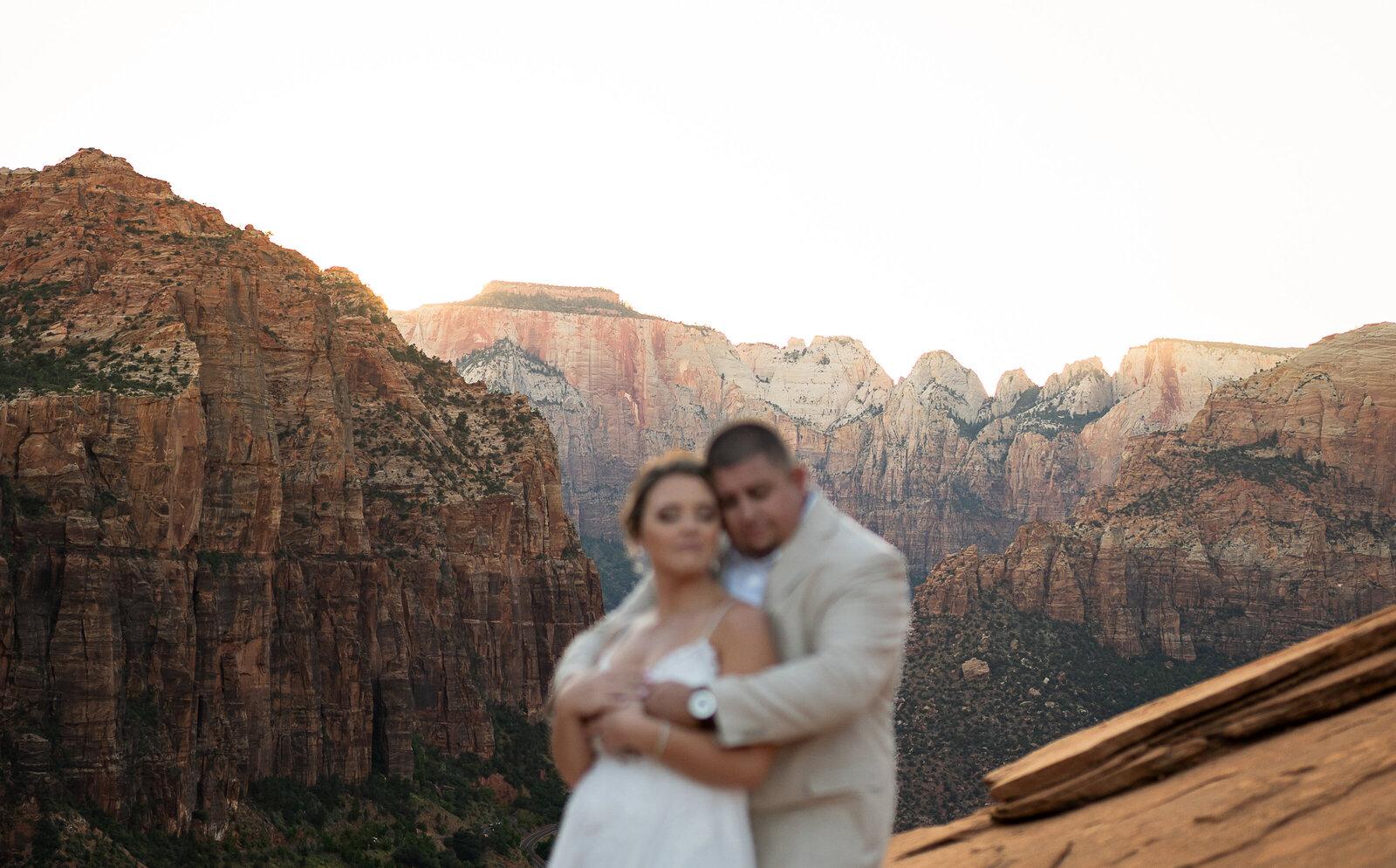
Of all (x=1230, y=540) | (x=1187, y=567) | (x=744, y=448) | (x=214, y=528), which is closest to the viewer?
(x=744, y=448)

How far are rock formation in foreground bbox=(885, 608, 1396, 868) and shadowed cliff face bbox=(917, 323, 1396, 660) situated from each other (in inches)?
3402

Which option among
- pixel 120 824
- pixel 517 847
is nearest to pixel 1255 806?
pixel 120 824

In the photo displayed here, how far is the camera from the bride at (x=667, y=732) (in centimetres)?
470

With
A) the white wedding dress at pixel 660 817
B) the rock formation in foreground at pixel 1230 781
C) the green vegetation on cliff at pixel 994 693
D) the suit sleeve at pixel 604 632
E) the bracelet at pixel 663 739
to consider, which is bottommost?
the green vegetation on cliff at pixel 994 693

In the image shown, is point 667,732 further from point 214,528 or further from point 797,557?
point 214,528

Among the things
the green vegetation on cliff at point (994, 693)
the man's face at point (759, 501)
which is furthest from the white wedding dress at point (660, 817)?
the green vegetation on cliff at point (994, 693)

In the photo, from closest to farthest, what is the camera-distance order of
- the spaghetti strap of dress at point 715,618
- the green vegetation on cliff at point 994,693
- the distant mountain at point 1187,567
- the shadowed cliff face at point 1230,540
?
the spaghetti strap of dress at point 715,618
the green vegetation on cliff at point 994,693
the distant mountain at point 1187,567
the shadowed cliff face at point 1230,540

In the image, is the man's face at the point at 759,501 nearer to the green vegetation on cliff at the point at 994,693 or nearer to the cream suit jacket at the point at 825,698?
the cream suit jacket at the point at 825,698

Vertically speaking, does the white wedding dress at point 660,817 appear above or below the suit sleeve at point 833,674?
below

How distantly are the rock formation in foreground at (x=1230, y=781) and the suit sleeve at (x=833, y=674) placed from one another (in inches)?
93.5

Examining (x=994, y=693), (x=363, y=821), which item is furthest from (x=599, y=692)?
(x=994, y=693)

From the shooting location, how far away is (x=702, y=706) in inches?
182

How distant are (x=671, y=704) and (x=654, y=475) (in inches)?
40.9

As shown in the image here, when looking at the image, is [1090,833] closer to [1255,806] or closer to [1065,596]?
[1255,806]
